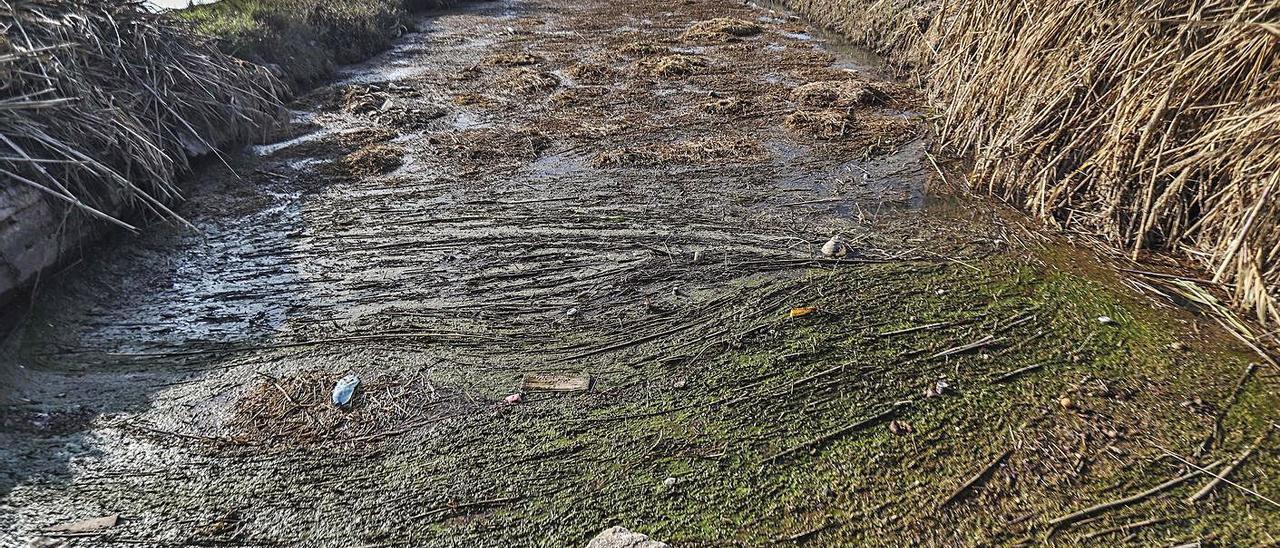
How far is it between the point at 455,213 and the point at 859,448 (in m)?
3.03

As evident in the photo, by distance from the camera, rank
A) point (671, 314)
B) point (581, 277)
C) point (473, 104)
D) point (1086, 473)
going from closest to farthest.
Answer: point (1086, 473)
point (671, 314)
point (581, 277)
point (473, 104)

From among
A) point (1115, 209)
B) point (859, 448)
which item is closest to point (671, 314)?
point (859, 448)

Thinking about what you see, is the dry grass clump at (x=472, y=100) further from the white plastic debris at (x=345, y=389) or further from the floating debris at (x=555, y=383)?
the floating debris at (x=555, y=383)

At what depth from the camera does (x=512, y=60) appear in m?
8.40

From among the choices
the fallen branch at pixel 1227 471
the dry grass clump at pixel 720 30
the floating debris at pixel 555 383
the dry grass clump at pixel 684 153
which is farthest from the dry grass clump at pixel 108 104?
the dry grass clump at pixel 720 30

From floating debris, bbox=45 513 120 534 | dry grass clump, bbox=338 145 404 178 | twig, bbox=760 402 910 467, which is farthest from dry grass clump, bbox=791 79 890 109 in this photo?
floating debris, bbox=45 513 120 534

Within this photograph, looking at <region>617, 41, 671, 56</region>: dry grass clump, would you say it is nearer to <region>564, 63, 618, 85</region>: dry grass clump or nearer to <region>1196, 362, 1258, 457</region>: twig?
<region>564, 63, 618, 85</region>: dry grass clump

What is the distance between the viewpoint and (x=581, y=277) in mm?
4027

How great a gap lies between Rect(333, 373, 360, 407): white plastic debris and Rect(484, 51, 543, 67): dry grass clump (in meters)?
5.75

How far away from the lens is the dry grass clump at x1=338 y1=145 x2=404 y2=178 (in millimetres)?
5434

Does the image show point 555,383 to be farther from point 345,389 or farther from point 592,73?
point 592,73

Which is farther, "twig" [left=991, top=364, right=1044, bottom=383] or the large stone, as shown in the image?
"twig" [left=991, top=364, right=1044, bottom=383]

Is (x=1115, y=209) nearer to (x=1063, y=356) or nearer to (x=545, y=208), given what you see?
(x=1063, y=356)

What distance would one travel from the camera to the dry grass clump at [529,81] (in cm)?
735
